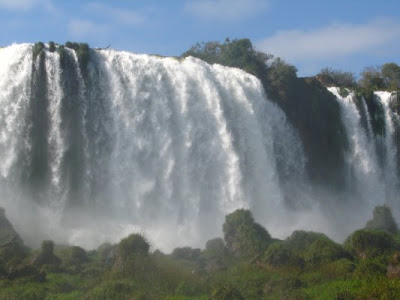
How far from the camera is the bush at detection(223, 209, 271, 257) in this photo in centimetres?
A: 1898

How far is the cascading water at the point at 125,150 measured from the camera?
72.7ft

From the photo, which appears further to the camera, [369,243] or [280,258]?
[369,243]

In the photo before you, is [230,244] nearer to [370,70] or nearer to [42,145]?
[42,145]

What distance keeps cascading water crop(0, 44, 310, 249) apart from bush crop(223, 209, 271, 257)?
2985mm

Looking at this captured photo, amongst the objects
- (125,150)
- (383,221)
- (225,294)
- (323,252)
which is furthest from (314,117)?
(225,294)

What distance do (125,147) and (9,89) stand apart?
16.4 ft

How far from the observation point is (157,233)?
73.6ft

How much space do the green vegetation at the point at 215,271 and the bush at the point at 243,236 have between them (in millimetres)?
42

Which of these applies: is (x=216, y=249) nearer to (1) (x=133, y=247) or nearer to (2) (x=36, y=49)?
(1) (x=133, y=247)

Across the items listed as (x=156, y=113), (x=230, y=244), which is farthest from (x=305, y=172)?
(x=230, y=244)

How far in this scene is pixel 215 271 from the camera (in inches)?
653

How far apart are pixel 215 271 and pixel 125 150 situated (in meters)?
8.65

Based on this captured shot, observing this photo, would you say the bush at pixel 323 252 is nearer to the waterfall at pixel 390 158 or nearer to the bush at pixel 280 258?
the bush at pixel 280 258

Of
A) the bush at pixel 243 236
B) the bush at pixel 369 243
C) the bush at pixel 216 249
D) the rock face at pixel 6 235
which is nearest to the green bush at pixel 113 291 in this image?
the rock face at pixel 6 235
